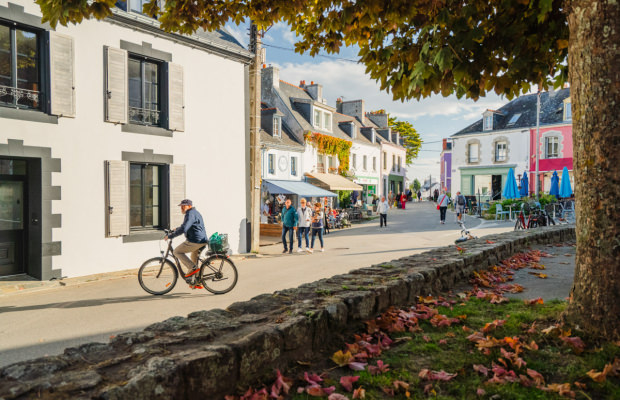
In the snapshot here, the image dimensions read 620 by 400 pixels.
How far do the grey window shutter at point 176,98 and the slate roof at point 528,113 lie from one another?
33.3 meters

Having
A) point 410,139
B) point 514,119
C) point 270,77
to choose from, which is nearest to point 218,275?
point 270,77

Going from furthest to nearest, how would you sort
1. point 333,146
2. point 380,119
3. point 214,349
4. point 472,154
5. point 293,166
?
point 380,119, point 472,154, point 333,146, point 293,166, point 214,349

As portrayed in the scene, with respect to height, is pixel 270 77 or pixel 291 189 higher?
pixel 270 77

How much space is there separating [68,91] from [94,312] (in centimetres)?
524

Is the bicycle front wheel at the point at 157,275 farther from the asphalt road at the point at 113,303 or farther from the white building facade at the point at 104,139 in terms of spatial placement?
the white building facade at the point at 104,139

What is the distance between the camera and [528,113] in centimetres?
3806

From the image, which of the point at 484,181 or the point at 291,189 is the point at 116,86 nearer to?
the point at 291,189

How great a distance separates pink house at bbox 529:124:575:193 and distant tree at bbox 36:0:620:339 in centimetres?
3368

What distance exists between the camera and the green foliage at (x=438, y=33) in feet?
14.0

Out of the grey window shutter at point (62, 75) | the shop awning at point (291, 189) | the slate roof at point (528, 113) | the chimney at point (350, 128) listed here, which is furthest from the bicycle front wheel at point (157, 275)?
the slate roof at point (528, 113)

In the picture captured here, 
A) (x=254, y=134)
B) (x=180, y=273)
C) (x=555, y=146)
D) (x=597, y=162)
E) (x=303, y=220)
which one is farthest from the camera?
(x=555, y=146)

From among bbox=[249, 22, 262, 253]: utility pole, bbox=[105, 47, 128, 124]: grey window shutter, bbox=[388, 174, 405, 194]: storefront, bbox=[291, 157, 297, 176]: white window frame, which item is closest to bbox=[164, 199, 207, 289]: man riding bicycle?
bbox=[105, 47, 128, 124]: grey window shutter

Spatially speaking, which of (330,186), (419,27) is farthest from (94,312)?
(330,186)

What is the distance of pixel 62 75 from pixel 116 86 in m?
1.23
